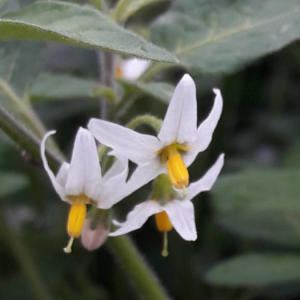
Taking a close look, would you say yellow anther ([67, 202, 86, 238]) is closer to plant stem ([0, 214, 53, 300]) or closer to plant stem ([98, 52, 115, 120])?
plant stem ([98, 52, 115, 120])

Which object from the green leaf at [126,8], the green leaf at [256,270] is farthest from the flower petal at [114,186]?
the green leaf at [256,270]

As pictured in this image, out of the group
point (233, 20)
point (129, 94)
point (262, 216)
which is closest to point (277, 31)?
point (233, 20)

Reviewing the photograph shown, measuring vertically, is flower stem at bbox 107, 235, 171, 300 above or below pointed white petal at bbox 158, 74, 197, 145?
below

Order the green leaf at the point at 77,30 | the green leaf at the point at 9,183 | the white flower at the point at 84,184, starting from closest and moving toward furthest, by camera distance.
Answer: the green leaf at the point at 77,30 < the white flower at the point at 84,184 < the green leaf at the point at 9,183

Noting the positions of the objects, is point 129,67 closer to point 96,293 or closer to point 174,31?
point 174,31

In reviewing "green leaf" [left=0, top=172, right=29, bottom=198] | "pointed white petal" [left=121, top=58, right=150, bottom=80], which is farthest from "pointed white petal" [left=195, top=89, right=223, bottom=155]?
"pointed white petal" [left=121, top=58, right=150, bottom=80]

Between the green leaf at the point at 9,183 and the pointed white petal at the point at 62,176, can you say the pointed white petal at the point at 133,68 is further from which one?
the pointed white petal at the point at 62,176
